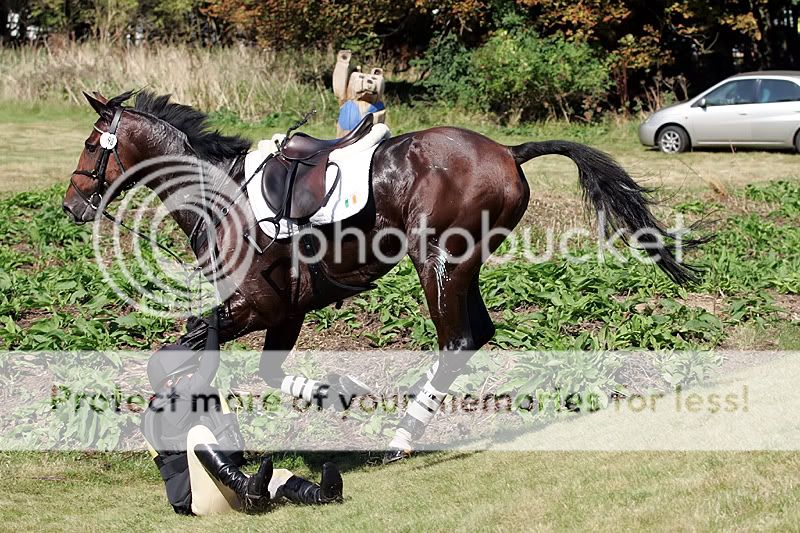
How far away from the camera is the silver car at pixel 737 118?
21.5m

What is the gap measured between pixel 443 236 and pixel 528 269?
3.59m

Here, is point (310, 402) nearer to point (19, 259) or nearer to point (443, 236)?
point (443, 236)

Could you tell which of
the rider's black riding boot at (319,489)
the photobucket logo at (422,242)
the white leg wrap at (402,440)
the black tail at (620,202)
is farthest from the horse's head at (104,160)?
the black tail at (620,202)

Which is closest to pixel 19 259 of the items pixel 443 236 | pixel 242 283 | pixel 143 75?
pixel 242 283

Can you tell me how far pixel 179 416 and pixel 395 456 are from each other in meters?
1.62

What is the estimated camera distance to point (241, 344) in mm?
9086

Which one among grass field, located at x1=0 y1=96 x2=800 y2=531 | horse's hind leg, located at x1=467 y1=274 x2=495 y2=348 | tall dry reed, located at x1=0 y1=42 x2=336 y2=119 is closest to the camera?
grass field, located at x1=0 y1=96 x2=800 y2=531

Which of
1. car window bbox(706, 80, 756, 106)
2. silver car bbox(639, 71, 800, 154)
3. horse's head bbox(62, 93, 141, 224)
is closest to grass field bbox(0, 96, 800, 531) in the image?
horse's head bbox(62, 93, 141, 224)

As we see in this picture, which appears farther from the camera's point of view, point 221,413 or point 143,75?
point 143,75

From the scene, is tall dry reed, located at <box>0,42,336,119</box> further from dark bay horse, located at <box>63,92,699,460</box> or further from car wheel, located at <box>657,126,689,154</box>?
dark bay horse, located at <box>63,92,699,460</box>

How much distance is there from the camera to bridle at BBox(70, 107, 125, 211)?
278 inches

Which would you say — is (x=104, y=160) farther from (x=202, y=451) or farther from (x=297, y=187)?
(x=202, y=451)

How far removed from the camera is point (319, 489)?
5.99 meters

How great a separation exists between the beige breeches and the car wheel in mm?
17788
